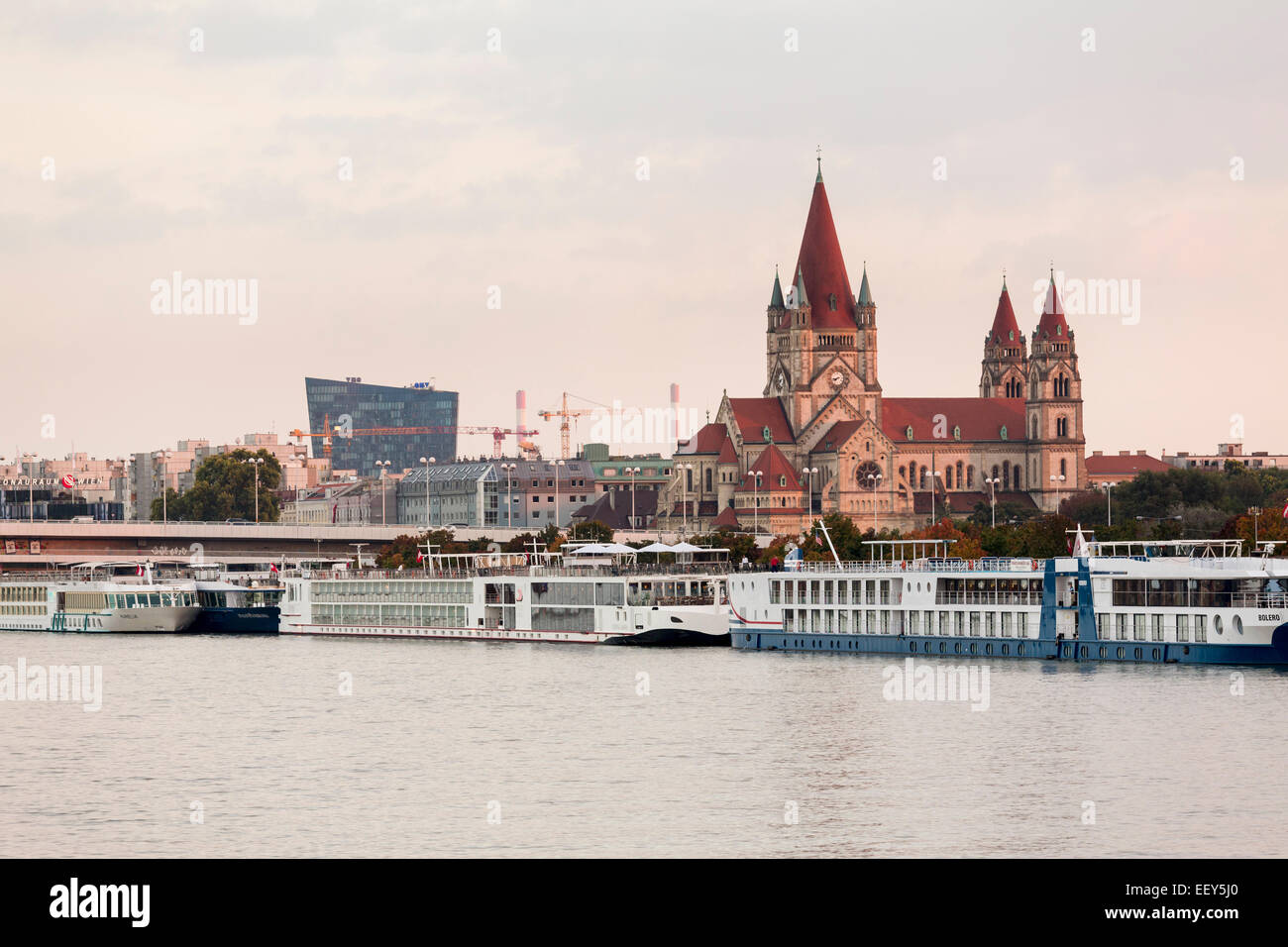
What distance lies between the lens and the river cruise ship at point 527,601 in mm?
93875

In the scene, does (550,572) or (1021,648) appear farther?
(550,572)

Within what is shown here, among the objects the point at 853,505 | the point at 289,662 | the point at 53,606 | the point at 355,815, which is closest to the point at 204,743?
the point at 355,815

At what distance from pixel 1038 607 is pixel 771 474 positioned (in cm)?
11558

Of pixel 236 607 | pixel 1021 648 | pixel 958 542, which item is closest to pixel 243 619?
pixel 236 607

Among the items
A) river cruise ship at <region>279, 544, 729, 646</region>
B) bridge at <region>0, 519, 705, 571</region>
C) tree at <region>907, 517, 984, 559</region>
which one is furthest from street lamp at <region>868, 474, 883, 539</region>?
river cruise ship at <region>279, 544, 729, 646</region>

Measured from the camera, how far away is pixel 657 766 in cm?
4800

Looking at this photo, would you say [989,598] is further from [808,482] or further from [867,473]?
[867,473]

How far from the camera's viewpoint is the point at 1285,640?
6912 centimetres

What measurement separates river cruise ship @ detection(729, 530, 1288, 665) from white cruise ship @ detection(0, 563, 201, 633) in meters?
44.0
